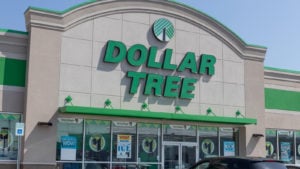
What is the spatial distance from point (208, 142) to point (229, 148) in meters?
1.46

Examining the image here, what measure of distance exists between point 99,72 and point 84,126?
8.88ft

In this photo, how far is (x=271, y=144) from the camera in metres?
29.2

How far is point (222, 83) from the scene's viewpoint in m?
27.2

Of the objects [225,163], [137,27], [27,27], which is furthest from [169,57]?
[225,163]

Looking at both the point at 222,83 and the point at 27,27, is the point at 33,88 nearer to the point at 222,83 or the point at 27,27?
the point at 27,27

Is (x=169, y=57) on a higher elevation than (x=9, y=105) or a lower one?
higher

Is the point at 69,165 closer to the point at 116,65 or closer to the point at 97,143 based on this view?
the point at 97,143

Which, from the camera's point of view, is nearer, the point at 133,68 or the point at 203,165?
the point at 203,165

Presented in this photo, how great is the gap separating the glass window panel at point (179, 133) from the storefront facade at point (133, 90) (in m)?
0.06

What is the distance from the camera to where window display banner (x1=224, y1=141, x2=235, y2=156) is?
26884 millimetres

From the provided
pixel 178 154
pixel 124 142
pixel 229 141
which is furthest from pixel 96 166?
pixel 229 141

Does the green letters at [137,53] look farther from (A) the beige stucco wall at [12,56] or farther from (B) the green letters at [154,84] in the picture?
(A) the beige stucco wall at [12,56]

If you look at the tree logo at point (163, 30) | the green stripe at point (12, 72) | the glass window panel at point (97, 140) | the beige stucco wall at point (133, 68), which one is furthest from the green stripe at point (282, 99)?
the green stripe at point (12, 72)

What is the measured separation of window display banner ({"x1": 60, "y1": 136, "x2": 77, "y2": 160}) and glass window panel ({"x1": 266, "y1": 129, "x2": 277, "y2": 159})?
1243 cm
